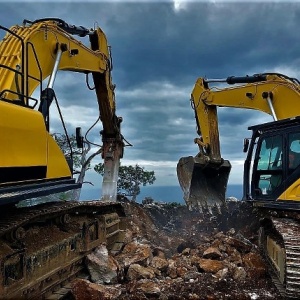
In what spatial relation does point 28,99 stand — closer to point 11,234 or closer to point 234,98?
point 11,234

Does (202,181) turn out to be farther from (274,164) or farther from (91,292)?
(91,292)

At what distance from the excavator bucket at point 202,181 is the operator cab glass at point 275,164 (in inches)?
144

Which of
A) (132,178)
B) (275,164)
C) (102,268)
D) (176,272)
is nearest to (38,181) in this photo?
(102,268)

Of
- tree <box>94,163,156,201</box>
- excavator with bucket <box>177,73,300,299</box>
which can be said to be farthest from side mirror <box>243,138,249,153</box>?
tree <box>94,163,156,201</box>

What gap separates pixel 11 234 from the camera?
15.6 feet

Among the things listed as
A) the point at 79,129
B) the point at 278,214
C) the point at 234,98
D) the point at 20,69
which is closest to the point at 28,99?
the point at 20,69

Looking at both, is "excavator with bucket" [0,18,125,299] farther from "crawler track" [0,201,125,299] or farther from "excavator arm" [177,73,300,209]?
"excavator arm" [177,73,300,209]

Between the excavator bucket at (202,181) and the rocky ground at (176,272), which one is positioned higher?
the excavator bucket at (202,181)

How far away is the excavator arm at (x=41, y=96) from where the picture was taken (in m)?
4.49

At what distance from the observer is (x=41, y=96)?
19.9ft

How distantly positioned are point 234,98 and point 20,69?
257 inches

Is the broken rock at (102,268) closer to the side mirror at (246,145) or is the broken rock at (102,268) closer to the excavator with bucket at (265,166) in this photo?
the excavator with bucket at (265,166)

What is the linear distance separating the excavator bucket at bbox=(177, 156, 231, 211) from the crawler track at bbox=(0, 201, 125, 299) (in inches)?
173

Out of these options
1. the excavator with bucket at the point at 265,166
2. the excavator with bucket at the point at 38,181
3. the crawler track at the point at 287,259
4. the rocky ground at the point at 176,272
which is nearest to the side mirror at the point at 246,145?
the excavator with bucket at the point at 265,166
